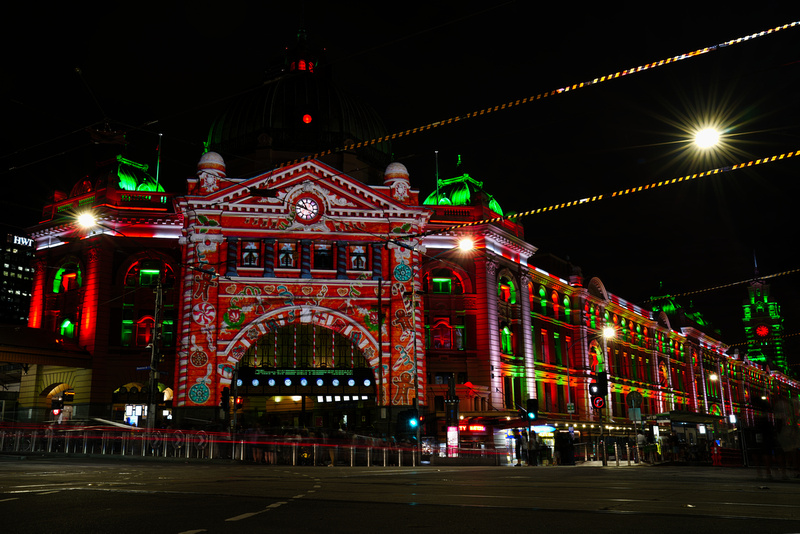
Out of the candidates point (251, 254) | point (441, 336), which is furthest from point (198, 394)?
point (441, 336)

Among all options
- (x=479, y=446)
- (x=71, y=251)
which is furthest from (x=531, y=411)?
(x=71, y=251)

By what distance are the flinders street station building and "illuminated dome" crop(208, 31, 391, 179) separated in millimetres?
156

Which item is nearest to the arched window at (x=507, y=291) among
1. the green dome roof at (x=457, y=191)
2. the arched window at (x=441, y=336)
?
the arched window at (x=441, y=336)

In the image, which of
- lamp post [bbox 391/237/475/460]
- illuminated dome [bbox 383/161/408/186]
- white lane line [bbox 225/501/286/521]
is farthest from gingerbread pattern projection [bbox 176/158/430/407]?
white lane line [bbox 225/501/286/521]

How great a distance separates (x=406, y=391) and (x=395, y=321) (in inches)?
182

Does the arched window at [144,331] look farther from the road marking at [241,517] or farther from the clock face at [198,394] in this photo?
the road marking at [241,517]

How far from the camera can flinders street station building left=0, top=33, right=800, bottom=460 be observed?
4878cm

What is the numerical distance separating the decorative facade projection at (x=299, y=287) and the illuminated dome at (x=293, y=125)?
7656 mm

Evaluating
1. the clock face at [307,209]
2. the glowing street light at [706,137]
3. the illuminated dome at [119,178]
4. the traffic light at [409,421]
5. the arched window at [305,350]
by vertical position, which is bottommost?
the traffic light at [409,421]

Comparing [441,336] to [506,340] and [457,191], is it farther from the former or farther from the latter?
[457,191]

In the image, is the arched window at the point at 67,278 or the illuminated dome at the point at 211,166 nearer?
the illuminated dome at the point at 211,166

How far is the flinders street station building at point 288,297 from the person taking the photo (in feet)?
160

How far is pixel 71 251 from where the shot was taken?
55531 millimetres

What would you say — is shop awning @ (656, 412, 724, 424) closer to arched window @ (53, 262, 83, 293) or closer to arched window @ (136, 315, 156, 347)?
arched window @ (136, 315, 156, 347)
